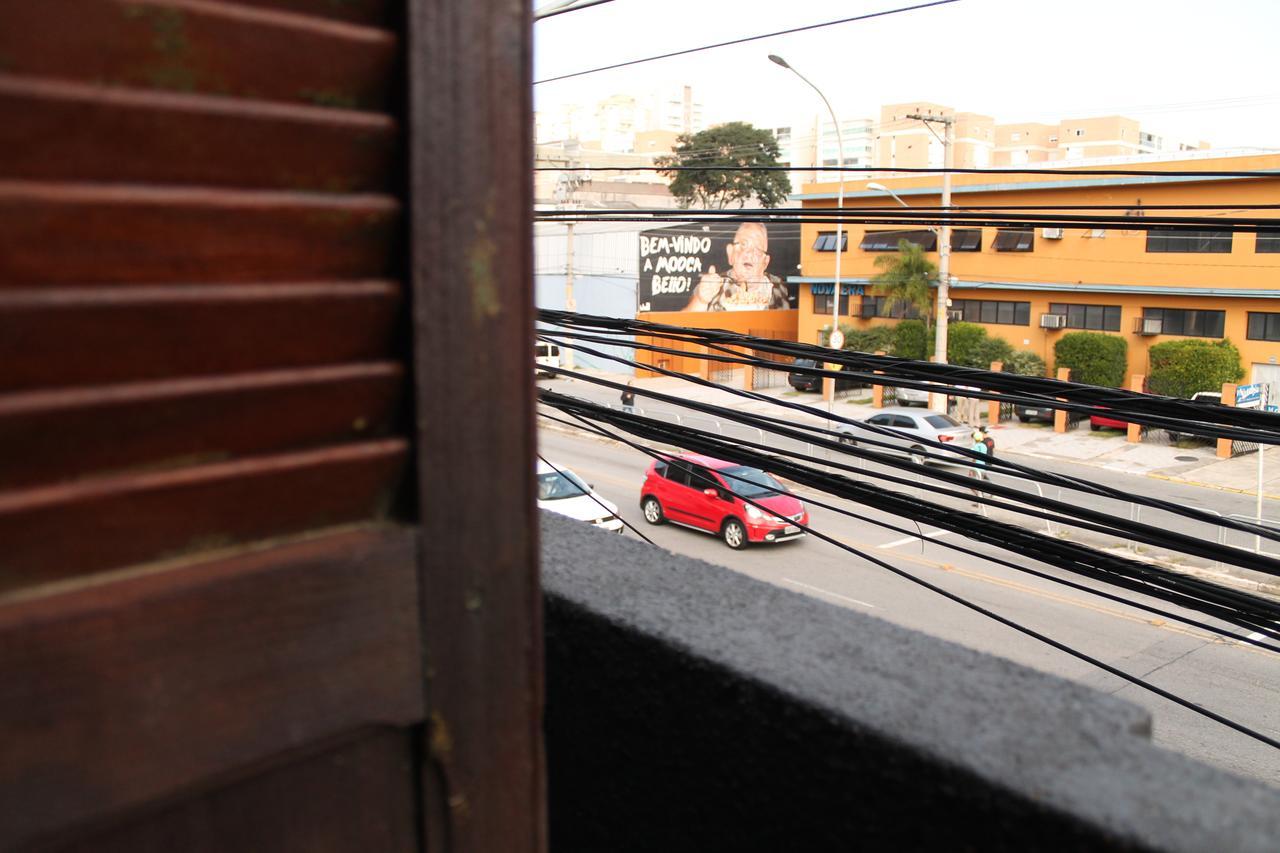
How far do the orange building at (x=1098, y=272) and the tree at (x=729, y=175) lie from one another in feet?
44.7

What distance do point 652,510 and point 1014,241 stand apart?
15815 mm

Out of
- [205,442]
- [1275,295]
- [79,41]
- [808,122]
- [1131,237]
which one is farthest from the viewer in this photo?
[808,122]

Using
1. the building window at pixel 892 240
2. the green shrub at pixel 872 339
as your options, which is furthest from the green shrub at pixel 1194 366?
the building window at pixel 892 240

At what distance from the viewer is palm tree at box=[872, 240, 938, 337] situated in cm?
2731

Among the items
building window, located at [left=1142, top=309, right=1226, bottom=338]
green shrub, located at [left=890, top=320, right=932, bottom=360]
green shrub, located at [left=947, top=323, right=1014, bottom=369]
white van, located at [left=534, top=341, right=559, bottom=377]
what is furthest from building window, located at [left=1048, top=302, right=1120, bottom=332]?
white van, located at [left=534, top=341, right=559, bottom=377]

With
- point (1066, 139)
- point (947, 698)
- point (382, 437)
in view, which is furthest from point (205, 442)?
point (1066, 139)

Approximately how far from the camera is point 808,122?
7631 cm

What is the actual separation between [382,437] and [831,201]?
3097cm

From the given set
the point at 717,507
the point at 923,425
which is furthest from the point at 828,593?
the point at 923,425

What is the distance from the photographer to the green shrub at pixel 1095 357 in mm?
25156

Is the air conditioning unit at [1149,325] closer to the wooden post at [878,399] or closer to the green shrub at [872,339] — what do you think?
the wooden post at [878,399]

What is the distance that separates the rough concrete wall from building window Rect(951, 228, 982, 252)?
92.7 feet

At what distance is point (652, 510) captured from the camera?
53.7ft

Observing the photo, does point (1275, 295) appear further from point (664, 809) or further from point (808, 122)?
point (808, 122)
